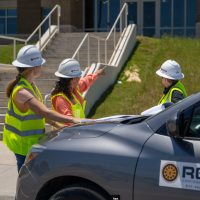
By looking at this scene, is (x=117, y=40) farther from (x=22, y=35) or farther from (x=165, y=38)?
(x=22, y=35)

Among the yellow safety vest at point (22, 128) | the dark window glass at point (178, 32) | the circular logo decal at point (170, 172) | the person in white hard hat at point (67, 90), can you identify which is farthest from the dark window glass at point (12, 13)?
the circular logo decal at point (170, 172)

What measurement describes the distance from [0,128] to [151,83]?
5.15m

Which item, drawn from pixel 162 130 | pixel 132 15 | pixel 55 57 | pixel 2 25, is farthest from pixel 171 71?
pixel 2 25

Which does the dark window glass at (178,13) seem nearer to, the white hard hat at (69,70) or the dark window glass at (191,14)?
the dark window glass at (191,14)

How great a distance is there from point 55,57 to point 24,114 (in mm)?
9055

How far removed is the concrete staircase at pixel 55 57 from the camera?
9133mm

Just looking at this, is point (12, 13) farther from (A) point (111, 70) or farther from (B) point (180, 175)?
(B) point (180, 175)

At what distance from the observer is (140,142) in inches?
87.4

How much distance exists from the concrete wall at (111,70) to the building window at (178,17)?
7.28 metres

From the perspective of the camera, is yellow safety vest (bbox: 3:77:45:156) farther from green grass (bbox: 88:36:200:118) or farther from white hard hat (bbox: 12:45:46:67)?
green grass (bbox: 88:36:200:118)

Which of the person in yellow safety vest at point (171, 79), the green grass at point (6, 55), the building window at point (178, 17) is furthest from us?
the building window at point (178, 17)

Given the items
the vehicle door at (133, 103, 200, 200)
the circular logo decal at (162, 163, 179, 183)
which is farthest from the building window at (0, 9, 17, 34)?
the circular logo decal at (162, 163, 179, 183)

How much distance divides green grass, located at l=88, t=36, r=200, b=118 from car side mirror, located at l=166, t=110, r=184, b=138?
249 inches

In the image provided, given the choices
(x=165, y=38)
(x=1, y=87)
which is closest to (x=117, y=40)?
→ (x=165, y=38)
